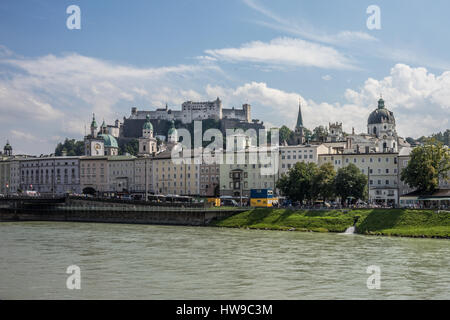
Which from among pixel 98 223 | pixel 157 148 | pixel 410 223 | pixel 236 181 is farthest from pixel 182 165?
pixel 410 223

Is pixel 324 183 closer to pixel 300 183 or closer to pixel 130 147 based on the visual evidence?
pixel 300 183

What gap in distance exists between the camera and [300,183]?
2901 inches

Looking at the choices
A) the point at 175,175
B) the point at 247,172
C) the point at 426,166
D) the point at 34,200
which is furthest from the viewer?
the point at 175,175

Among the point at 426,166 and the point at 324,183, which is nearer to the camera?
the point at 426,166

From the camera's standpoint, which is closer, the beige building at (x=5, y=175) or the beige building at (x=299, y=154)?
the beige building at (x=299, y=154)

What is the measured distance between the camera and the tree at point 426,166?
63562mm

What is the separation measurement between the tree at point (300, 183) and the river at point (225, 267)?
20375mm

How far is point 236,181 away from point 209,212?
26881 millimetres

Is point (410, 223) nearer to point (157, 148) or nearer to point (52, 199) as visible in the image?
point (52, 199)

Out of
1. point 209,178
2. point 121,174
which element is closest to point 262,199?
point 209,178

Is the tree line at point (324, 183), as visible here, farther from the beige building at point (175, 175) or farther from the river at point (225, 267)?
the beige building at point (175, 175)

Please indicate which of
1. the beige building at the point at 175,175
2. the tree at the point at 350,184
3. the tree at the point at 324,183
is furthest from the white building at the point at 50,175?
the tree at the point at 350,184

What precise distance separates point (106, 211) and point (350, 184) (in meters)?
32.4

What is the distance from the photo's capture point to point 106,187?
391 ft
